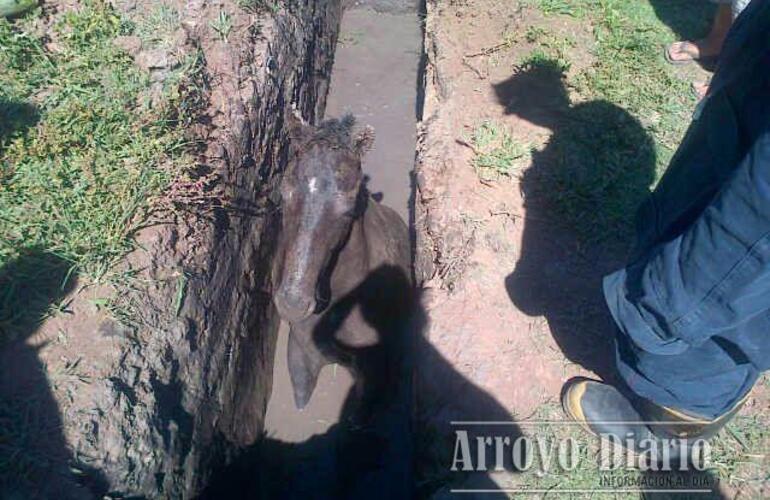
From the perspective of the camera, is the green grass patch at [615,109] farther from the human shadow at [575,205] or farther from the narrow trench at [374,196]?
the narrow trench at [374,196]

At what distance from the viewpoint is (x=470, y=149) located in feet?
16.3

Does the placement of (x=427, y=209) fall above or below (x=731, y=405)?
above

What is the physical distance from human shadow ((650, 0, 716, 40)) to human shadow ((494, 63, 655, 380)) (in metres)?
1.81

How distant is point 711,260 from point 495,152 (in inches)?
114

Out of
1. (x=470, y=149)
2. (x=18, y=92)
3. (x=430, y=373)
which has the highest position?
(x=470, y=149)

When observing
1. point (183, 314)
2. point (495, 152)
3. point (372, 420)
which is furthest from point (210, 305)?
point (495, 152)

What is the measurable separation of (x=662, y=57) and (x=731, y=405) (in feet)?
14.0

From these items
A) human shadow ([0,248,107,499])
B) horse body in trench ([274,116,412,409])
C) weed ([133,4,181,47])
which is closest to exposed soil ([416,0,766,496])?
horse body in trench ([274,116,412,409])

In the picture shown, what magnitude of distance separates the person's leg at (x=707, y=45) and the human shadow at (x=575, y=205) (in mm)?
1186

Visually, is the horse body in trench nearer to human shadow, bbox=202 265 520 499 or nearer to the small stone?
human shadow, bbox=202 265 520 499

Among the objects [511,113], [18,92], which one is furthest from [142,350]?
[511,113]

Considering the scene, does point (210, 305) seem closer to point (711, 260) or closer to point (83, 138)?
point (83, 138)

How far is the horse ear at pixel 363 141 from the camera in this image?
448 centimetres

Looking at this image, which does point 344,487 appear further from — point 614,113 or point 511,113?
point 614,113
